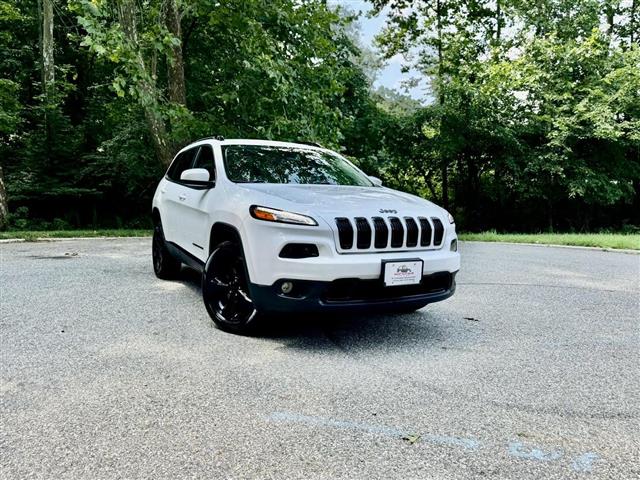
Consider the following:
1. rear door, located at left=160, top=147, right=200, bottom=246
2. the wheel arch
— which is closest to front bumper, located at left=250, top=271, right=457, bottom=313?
the wheel arch

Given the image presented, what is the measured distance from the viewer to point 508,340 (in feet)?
14.2

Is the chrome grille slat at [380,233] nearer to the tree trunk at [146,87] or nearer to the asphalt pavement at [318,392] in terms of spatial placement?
the asphalt pavement at [318,392]

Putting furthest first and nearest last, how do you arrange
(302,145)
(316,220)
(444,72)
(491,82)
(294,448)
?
(444,72) → (491,82) → (302,145) → (316,220) → (294,448)

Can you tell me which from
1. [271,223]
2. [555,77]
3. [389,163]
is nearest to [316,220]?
[271,223]

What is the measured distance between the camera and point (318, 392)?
312cm

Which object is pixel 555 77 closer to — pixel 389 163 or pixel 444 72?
pixel 444 72

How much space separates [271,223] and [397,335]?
150 centimetres

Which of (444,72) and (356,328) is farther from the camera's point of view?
(444,72)

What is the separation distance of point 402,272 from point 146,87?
9.56 m

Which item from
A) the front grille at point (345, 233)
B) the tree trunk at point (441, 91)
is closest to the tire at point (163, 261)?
the front grille at point (345, 233)

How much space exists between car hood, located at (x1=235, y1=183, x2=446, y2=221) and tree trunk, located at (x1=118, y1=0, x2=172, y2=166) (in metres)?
7.49

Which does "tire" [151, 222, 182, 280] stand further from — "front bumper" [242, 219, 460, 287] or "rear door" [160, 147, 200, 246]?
"front bumper" [242, 219, 460, 287]

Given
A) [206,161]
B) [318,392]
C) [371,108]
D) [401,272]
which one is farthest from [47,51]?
[318,392]

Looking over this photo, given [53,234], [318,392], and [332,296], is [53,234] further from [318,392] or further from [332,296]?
[318,392]
